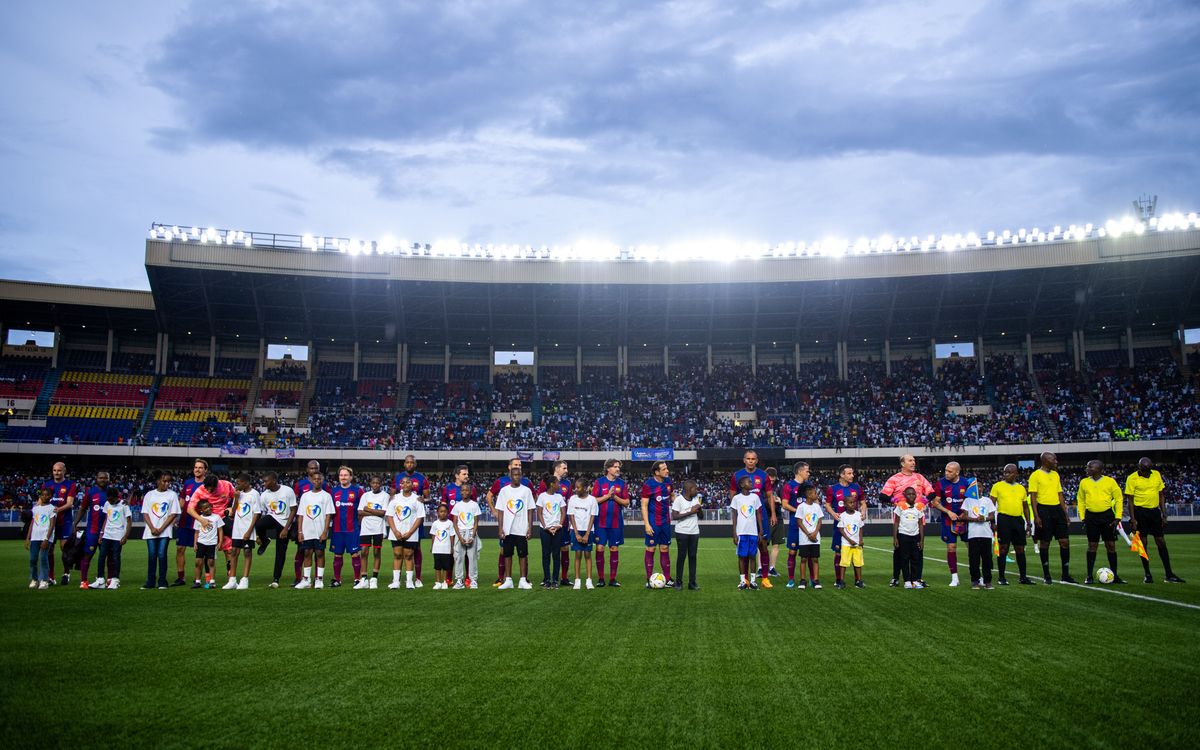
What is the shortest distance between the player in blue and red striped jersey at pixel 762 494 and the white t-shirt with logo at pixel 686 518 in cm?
71

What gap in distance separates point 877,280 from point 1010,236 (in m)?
7.23

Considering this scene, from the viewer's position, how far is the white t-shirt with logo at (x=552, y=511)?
1370cm

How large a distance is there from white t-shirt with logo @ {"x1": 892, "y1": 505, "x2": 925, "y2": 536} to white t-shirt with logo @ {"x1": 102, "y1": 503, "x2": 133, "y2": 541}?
13029mm

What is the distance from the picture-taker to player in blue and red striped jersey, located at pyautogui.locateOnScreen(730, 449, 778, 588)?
1340 cm

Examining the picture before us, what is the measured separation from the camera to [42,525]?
44.8ft

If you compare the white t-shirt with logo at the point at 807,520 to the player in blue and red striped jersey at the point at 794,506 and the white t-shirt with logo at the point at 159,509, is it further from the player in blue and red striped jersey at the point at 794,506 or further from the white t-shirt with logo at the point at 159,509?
the white t-shirt with logo at the point at 159,509

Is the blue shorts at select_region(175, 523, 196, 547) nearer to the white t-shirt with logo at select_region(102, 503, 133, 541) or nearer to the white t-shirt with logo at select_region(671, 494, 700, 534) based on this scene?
the white t-shirt with logo at select_region(102, 503, 133, 541)

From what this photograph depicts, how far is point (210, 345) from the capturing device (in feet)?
170

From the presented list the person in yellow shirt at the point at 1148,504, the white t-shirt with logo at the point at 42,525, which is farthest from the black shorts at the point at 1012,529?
the white t-shirt with logo at the point at 42,525

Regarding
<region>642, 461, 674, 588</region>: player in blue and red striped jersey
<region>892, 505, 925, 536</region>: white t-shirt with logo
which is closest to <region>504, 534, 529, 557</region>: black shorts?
<region>642, 461, 674, 588</region>: player in blue and red striped jersey

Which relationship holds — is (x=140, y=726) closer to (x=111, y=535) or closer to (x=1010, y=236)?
A: (x=111, y=535)

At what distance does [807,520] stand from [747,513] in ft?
3.46

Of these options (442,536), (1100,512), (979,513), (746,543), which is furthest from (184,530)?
(1100,512)

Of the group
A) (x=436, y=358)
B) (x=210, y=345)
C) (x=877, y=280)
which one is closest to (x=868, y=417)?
(x=877, y=280)
